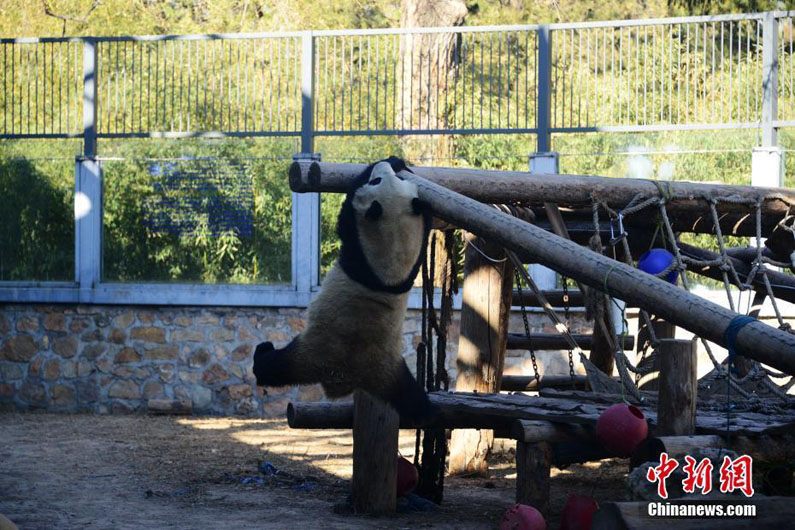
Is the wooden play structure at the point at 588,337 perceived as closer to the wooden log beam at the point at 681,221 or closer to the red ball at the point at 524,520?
the wooden log beam at the point at 681,221

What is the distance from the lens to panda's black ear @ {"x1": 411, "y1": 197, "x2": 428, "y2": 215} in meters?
4.18

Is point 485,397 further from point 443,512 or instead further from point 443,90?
point 443,90

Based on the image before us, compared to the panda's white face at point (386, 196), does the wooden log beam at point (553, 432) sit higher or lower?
lower

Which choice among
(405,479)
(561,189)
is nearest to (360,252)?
(561,189)

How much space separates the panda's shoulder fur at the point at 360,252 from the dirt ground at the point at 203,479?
1867mm

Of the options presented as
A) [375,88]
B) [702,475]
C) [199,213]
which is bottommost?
[702,475]

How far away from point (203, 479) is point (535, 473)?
278 centimetres

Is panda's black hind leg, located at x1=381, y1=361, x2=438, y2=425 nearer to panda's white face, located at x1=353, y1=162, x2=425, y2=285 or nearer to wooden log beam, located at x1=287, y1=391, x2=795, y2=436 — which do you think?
panda's white face, located at x1=353, y1=162, x2=425, y2=285

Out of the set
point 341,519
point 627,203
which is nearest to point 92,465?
point 341,519

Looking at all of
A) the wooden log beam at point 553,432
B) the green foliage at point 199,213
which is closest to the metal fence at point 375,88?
the green foliage at point 199,213

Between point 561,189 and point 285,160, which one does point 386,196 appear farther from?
point 285,160

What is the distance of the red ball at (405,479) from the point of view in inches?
235

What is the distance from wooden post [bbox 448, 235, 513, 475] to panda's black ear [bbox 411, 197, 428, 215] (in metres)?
2.70

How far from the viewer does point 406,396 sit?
4.28 metres
